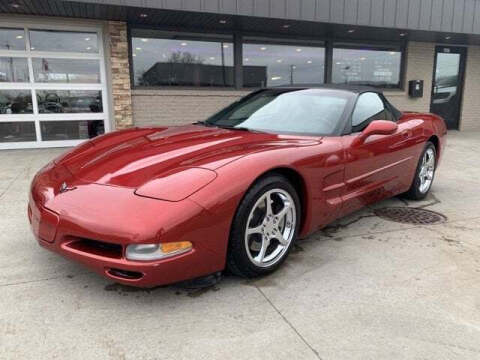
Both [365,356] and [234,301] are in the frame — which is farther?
[234,301]

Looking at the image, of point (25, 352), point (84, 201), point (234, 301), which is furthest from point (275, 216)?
point (25, 352)

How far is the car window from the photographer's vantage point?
11.9ft

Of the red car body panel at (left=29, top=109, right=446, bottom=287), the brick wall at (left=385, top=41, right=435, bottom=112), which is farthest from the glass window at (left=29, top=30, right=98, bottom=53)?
the brick wall at (left=385, top=41, right=435, bottom=112)

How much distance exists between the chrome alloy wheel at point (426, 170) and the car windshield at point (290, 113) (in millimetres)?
1608

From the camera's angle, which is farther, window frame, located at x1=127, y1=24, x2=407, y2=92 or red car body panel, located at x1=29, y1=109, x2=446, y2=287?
window frame, located at x1=127, y1=24, x2=407, y2=92

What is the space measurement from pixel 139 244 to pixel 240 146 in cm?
105

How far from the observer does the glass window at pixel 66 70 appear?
8289 mm

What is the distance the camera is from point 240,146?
2.83m

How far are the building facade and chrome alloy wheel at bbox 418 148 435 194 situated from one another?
15.1 feet

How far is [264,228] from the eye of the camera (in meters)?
2.70

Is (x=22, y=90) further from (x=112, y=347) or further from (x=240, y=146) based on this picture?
(x=112, y=347)

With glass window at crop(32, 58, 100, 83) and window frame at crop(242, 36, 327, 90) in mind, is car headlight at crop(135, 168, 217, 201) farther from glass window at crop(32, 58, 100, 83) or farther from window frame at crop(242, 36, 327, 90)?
window frame at crop(242, 36, 327, 90)

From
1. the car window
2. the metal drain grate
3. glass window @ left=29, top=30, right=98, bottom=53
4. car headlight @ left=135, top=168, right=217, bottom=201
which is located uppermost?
glass window @ left=29, top=30, right=98, bottom=53

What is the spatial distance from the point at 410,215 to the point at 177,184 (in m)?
2.83
